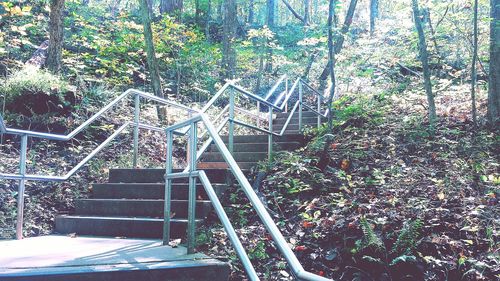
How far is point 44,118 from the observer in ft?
24.7

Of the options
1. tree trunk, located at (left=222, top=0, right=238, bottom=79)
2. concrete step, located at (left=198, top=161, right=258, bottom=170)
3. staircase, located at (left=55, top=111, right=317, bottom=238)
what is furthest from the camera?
tree trunk, located at (left=222, top=0, right=238, bottom=79)

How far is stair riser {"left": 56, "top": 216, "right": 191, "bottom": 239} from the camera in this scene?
4.46 metres

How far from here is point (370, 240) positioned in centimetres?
429

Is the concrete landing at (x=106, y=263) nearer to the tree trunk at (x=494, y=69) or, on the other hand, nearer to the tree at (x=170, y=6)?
the tree trunk at (x=494, y=69)

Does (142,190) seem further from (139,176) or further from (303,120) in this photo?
(303,120)

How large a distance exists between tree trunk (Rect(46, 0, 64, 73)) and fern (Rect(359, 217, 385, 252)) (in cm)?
724

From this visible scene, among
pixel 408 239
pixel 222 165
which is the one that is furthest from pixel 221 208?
pixel 222 165

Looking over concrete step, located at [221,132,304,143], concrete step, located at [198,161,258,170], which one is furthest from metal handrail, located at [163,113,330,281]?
concrete step, located at [221,132,304,143]

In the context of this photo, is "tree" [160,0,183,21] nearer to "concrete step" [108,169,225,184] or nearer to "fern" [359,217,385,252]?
"concrete step" [108,169,225,184]

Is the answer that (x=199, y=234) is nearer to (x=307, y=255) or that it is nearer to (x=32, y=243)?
(x=307, y=255)

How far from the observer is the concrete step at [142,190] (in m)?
5.18

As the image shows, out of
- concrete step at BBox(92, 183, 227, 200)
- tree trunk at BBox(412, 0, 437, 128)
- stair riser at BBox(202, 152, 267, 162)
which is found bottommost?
concrete step at BBox(92, 183, 227, 200)

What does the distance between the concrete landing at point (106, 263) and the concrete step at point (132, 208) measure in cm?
73

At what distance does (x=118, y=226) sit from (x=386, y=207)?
3.10 m
